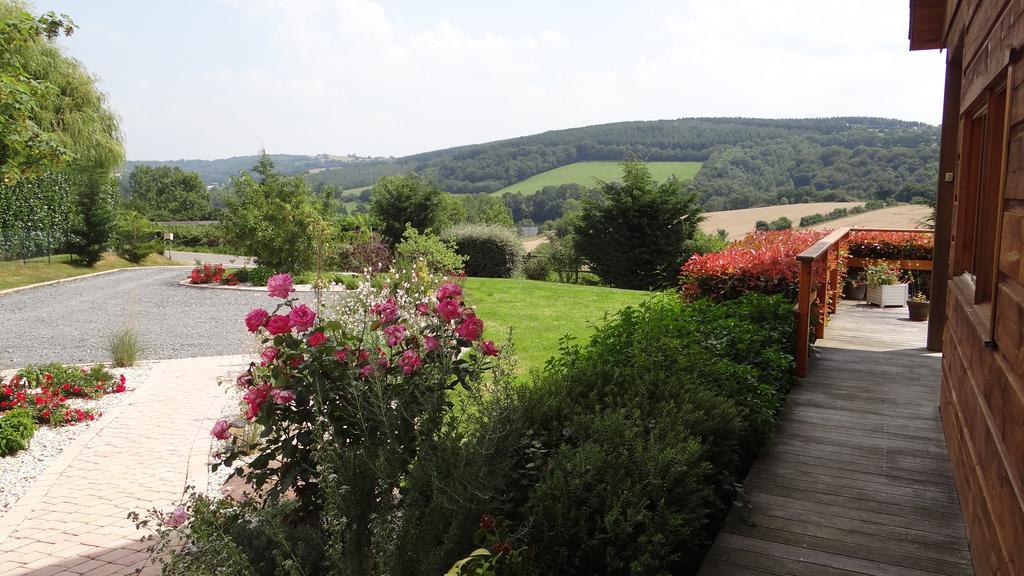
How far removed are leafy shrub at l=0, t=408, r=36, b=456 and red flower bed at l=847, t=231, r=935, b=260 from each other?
9.77m

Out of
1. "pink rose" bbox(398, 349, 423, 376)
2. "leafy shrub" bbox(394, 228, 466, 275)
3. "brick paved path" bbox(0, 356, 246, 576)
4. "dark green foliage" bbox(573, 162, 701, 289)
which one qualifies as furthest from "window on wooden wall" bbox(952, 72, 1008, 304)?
"dark green foliage" bbox(573, 162, 701, 289)

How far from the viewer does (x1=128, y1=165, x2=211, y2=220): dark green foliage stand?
60500 millimetres

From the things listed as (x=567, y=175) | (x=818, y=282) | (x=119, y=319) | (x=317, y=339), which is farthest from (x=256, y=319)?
(x=567, y=175)

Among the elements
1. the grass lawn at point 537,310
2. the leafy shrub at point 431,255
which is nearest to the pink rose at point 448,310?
the grass lawn at point 537,310

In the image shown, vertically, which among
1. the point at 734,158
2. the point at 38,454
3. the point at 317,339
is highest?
the point at 734,158

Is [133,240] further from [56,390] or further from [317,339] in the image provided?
[317,339]

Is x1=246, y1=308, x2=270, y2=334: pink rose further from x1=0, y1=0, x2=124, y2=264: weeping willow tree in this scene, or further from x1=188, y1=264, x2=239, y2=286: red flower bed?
x1=0, y1=0, x2=124, y2=264: weeping willow tree

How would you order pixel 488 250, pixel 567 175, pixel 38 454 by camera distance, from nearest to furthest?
1. pixel 38 454
2. pixel 488 250
3. pixel 567 175

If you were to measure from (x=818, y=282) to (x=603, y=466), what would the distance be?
449cm

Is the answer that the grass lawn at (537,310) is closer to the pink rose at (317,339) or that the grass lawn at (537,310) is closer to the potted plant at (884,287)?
the potted plant at (884,287)

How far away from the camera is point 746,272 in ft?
21.7

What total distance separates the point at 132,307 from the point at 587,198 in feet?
Result: 43.0

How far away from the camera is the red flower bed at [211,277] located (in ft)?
53.5

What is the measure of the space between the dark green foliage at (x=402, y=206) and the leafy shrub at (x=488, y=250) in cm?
366
